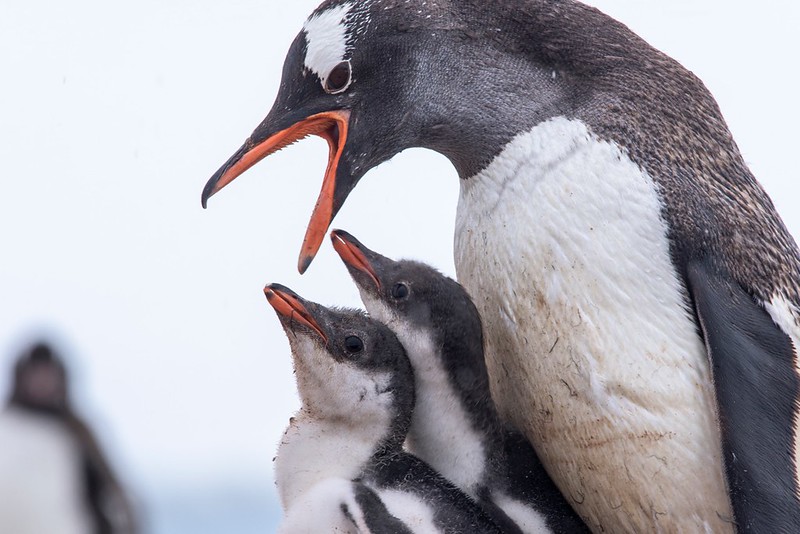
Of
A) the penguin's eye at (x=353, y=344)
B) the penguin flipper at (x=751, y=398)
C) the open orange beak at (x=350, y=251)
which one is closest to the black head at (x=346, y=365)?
the penguin's eye at (x=353, y=344)

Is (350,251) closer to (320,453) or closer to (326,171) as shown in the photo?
(326,171)

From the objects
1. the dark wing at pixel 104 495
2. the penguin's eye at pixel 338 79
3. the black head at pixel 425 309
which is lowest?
the dark wing at pixel 104 495

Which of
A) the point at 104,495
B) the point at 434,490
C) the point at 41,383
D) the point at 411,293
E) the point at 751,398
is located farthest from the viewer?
the point at 41,383

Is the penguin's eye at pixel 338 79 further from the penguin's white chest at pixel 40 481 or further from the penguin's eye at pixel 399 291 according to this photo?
the penguin's white chest at pixel 40 481

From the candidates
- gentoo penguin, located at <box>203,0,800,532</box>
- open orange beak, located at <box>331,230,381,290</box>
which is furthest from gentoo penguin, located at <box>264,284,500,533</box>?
gentoo penguin, located at <box>203,0,800,532</box>

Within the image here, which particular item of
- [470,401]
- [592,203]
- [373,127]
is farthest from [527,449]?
[373,127]

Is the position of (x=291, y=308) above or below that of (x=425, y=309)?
below

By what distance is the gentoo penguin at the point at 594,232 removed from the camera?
2.36m

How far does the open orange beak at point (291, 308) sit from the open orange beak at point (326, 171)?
0.21 meters

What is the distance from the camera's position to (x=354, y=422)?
259 centimetres

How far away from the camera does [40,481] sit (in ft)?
19.7

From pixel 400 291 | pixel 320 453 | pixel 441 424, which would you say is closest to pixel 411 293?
pixel 400 291

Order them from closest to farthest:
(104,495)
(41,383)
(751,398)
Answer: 1. (751,398)
2. (104,495)
3. (41,383)

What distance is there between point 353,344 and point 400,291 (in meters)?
0.16
